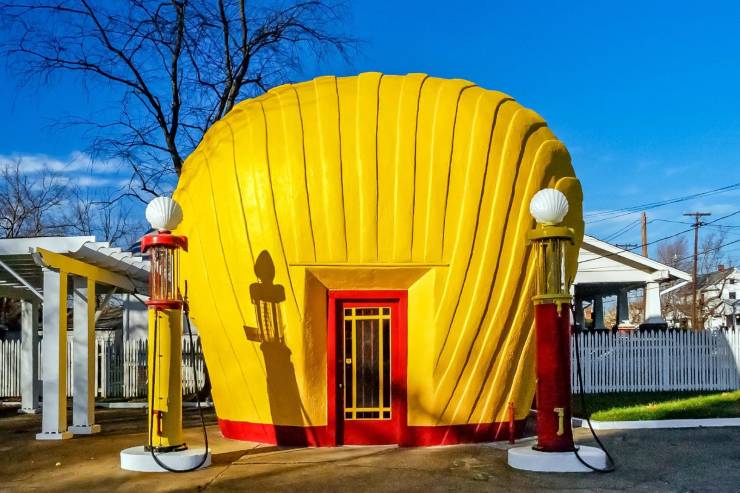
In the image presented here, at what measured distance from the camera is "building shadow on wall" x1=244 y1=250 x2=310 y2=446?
10.0m

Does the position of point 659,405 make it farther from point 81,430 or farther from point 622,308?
point 622,308

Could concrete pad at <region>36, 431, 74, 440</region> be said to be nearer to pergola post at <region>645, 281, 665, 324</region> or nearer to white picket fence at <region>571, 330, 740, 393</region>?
white picket fence at <region>571, 330, 740, 393</region>

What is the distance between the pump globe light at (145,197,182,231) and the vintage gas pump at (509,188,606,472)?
14.0 ft

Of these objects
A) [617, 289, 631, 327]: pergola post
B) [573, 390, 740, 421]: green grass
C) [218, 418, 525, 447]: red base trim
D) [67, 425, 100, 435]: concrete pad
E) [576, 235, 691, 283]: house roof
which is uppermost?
[576, 235, 691, 283]: house roof

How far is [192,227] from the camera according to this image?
10672mm

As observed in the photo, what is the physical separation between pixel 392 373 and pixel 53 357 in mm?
5200

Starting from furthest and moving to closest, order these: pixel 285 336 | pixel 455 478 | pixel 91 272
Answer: pixel 91 272 < pixel 285 336 < pixel 455 478

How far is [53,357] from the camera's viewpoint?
37.8 ft

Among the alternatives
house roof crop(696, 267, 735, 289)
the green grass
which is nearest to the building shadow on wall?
the green grass

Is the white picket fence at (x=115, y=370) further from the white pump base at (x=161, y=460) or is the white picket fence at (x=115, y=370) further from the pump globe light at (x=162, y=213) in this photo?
the pump globe light at (x=162, y=213)

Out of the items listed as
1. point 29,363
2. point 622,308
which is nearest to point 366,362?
point 29,363

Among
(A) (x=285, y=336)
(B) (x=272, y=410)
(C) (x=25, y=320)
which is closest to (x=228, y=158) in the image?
(A) (x=285, y=336)

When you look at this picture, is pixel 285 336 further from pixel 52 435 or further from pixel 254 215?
pixel 52 435

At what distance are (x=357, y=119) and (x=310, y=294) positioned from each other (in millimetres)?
2375
